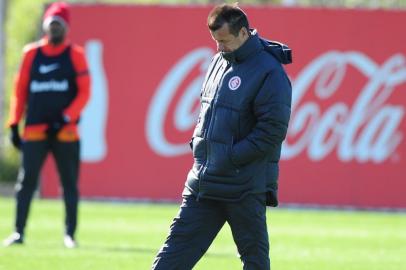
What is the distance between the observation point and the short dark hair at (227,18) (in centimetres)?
794

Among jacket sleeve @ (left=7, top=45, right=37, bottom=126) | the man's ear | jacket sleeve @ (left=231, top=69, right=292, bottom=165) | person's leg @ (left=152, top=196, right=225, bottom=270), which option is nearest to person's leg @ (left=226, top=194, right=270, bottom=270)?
person's leg @ (left=152, top=196, right=225, bottom=270)

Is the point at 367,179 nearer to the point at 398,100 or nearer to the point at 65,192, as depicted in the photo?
the point at 398,100

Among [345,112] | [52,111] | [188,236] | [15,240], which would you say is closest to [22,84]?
[52,111]

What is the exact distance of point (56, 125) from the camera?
12945 mm

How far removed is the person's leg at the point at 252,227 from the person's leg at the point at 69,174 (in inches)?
199

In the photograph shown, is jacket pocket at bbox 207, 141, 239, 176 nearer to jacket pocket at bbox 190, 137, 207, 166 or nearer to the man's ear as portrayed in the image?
jacket pocket at bbox 190, 137, 207, 166

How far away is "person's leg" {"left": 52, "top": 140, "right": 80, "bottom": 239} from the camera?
1295cm

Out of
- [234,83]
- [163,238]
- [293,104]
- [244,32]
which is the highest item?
[244,32]

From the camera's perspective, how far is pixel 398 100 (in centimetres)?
2009

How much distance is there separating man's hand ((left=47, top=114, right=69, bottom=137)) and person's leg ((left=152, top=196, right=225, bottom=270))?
498 cm

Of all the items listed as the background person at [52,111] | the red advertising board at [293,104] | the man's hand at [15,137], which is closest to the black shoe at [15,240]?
the background person at [52,111]

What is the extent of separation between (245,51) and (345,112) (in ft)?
40.3

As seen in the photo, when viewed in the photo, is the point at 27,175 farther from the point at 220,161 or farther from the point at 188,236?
the point at 220,161

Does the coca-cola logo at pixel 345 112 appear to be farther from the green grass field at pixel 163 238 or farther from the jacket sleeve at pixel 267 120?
the jacket sleeve at pixel 267 120
